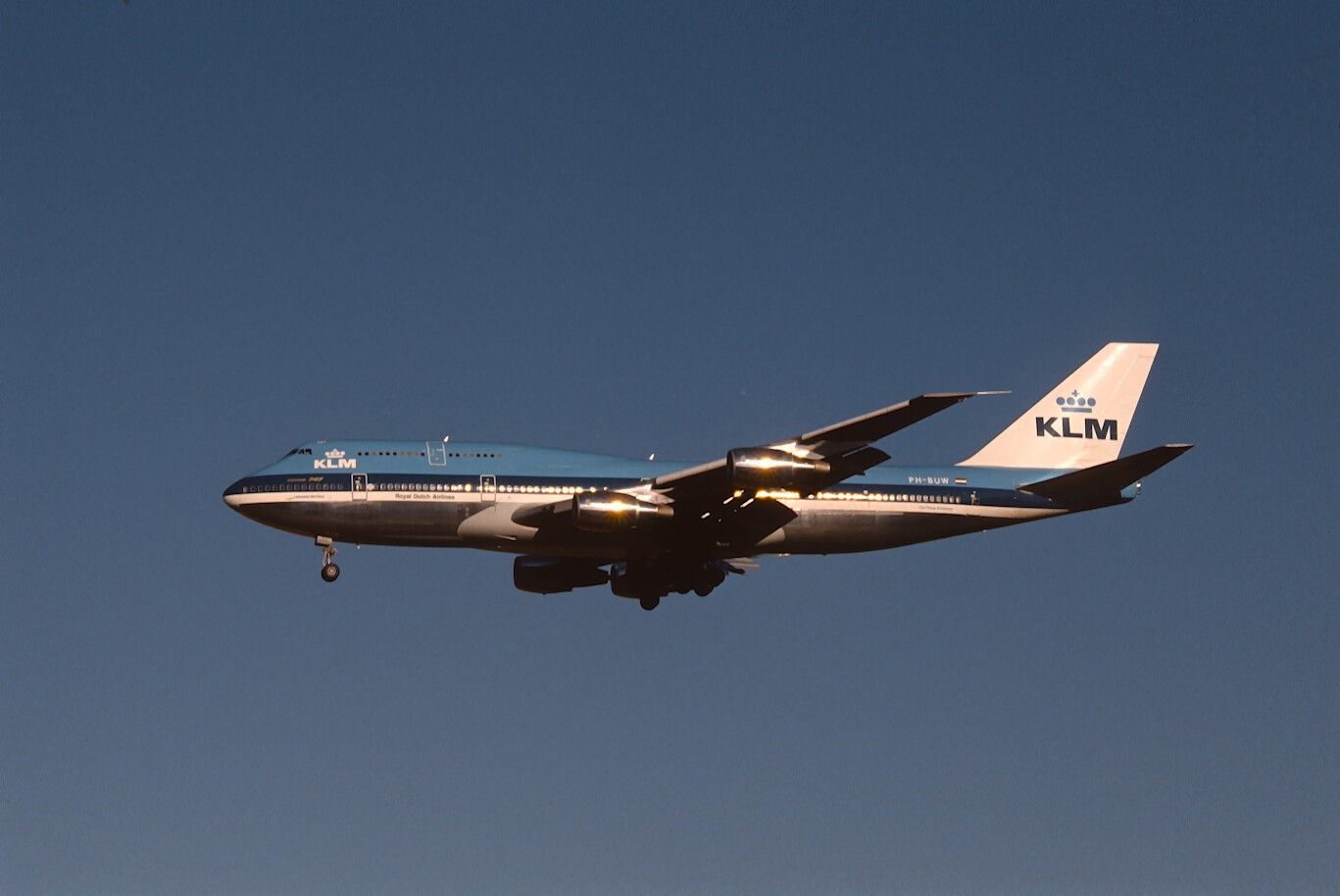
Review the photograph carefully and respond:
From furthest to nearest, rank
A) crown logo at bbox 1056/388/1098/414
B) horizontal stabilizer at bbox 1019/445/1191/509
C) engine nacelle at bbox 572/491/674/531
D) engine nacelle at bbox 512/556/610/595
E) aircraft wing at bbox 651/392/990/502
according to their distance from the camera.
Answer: crown logo at bbox 1056/388/1098/414 → engine nacelle at bbox 512/556/610/595 → horizontal stabilizer at bbox 1019/445/1191/509 → engine nacelle at bbox 572/491/674/531 → aircraft wing at bbox 651/392/990/502

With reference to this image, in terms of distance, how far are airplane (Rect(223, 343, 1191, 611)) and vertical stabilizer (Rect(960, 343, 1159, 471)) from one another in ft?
2.04

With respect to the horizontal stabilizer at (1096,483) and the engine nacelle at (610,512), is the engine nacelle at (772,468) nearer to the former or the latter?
the engine nacelle at (610,512)

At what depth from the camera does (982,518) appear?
64.4m

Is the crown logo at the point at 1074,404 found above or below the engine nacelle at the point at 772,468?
above

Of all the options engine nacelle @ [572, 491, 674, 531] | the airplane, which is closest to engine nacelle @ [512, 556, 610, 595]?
the airplane

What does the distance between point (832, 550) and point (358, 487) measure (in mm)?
16146

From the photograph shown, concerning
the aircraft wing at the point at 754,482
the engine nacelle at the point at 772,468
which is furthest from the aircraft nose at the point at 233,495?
the engine nacelle at the point at 772,468

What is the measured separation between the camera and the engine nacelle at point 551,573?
66.7 m

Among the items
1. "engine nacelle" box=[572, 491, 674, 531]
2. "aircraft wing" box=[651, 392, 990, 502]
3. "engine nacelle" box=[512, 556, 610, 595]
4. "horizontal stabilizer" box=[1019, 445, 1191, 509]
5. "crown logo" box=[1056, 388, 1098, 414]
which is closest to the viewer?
"aircraft wing" box=[651, 392, 990, 502]

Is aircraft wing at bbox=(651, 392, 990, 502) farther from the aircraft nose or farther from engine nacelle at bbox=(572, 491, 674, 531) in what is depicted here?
the aircraft nose

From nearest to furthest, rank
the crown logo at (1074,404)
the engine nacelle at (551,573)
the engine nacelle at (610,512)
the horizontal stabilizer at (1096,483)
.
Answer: the engine nacelle at (610,512) → the horizontal stabilizer at (1096,483) → the engine nacelle at (551,573) → the crown logo at (1074,404)

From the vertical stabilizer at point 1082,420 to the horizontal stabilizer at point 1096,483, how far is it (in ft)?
7.03

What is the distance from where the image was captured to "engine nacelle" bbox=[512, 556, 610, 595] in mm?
66688

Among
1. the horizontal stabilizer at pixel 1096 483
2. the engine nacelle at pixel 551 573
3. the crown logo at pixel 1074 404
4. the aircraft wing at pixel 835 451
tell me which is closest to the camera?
the aircraft wing at pixel 835 451
